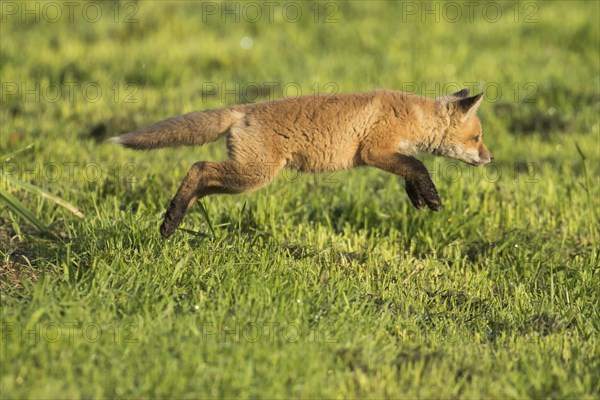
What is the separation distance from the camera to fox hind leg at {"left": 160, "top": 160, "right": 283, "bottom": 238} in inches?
225

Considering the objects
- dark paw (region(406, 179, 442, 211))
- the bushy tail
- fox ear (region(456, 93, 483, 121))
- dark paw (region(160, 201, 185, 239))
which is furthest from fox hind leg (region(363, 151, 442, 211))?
dark paw (region(160, 201, 185, 239))

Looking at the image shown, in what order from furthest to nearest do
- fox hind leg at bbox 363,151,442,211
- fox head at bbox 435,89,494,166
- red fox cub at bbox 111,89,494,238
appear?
fox head at bbox 435,89,494,166 → fox hind leg at bbox 363,151,442,211 → red fox cub at bbox 111,89,494,238

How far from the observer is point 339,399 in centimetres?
439

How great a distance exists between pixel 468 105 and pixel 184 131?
6.69 feet

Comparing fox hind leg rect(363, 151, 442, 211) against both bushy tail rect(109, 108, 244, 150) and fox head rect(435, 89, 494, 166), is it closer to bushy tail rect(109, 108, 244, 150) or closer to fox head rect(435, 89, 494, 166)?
fox head rect(435, 89, 494, 166)

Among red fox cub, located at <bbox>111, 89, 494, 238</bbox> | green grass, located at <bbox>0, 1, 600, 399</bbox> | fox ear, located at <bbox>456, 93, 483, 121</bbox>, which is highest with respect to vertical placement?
fox ear, located at <bbox>456, 93, 483, 121</bbox>

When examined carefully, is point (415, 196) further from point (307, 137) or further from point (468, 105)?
point (307, 137)

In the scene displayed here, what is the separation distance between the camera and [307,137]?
6043mm

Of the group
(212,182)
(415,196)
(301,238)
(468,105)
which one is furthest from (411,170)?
(212,182)

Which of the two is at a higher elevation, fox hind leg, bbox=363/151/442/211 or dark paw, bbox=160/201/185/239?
fox hind leg, bbox=363/151/442/211

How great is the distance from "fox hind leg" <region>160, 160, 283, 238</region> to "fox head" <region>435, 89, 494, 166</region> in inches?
55.6

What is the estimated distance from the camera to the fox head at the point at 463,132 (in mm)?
6445

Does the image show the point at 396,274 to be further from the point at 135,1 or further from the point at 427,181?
the point at 135,1

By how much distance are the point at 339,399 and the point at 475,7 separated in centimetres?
963
